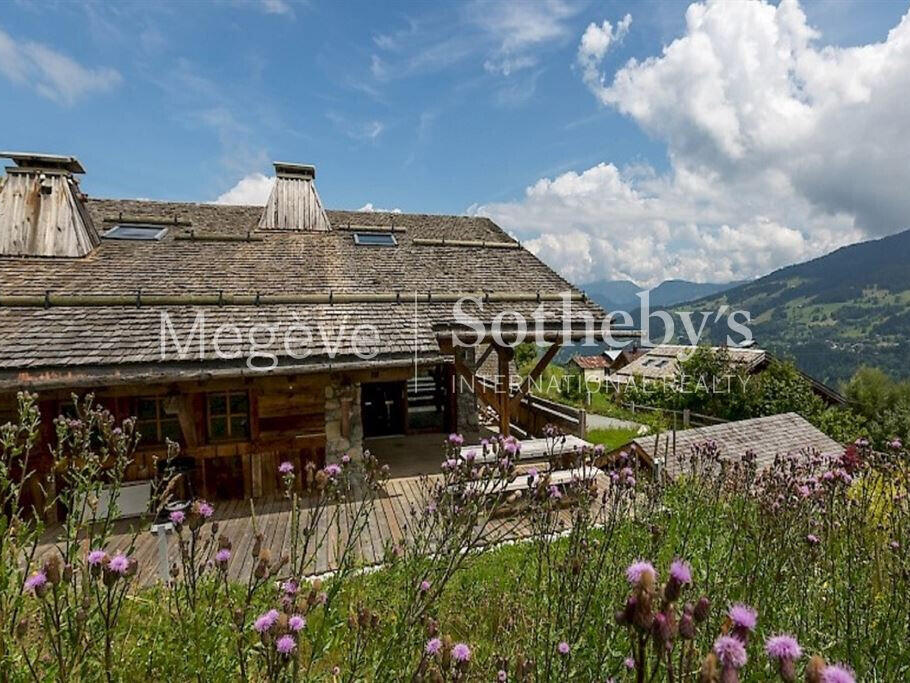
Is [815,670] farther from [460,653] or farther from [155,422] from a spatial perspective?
[155,422]

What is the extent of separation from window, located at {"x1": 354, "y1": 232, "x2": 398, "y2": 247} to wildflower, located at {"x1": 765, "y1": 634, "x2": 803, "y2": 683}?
1088 cm

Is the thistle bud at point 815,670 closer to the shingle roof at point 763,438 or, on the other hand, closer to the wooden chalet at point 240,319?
the wooden chalet at point 240,319

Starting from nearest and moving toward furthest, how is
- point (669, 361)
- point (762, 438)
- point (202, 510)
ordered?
point (202, 510) → point (762, 438) → point (669, 361)

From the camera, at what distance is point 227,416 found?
7.02 meters

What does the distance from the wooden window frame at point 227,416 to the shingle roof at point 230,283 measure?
2.54 feet

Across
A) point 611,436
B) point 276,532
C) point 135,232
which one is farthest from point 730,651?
point 611,436

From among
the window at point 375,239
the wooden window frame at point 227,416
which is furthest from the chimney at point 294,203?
the wooden window frame at point 227,416

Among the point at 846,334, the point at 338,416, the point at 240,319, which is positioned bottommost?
the point at 846,334

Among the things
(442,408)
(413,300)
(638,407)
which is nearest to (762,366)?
(638,407)

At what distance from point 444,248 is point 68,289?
24.6 feet

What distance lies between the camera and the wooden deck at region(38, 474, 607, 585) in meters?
4.99

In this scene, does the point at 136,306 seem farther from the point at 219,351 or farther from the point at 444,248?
the point at 444,248

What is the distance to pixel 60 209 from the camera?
902cm

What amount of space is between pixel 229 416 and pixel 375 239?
6.18m
